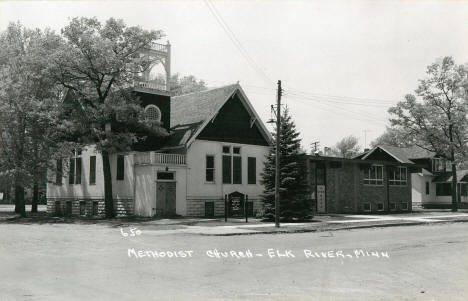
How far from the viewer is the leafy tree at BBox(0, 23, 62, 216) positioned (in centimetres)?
3278

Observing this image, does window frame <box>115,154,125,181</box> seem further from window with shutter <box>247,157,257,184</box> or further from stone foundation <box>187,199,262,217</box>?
window with shutter <box>247,157,257,184</box>

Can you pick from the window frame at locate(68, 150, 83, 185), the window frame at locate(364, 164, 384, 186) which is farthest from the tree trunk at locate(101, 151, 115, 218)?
the window frame at locate(364, 164, 384, 186)

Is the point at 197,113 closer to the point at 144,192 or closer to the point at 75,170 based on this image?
the point at 144,192

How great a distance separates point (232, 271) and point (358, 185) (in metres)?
34.5

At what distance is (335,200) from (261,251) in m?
28.3

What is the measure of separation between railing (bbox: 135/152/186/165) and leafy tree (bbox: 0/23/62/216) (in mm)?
5835

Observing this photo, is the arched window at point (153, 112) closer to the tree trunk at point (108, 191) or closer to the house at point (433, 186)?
the tree trunk at point (108, 191)

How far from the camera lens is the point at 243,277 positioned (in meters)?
11.2

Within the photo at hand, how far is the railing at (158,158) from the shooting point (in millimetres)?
33375

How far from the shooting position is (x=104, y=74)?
104 ft

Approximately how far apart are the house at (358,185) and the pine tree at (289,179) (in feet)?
26.5

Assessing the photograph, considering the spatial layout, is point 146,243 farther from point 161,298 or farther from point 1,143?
point 1,143

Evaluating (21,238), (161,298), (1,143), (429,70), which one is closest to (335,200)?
(429,70)

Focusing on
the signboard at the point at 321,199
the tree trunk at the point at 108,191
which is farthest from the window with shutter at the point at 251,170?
the tree trunk at the point at 108,191
